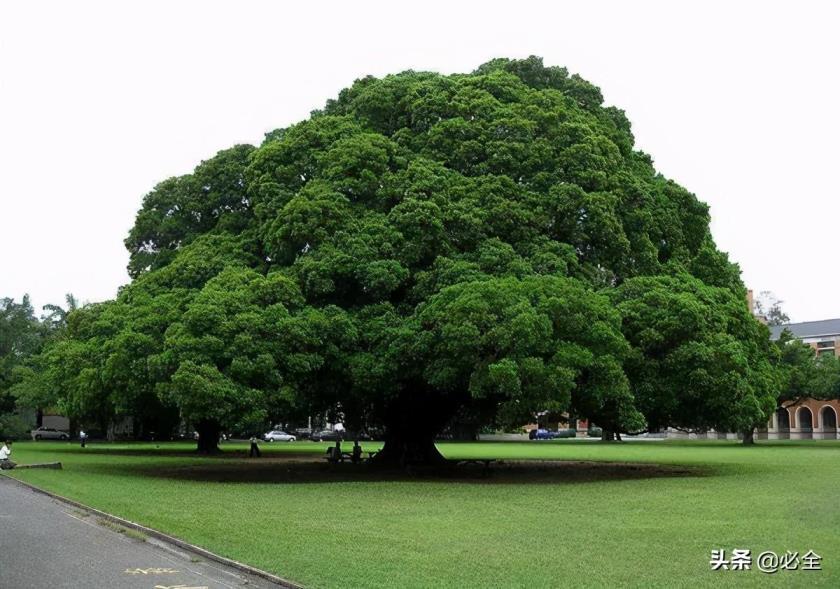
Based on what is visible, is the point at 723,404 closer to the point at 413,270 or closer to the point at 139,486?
the point at 413,270

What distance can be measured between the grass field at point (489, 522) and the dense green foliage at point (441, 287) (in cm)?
219

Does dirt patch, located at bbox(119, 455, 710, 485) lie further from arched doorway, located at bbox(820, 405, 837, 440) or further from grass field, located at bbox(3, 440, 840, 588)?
arched doorway, located at bbox(820, 405, 837, 440)

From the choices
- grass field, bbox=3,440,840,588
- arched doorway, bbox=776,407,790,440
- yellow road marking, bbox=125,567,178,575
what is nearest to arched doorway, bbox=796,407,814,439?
arched doorway, bbox=776,407,790,440

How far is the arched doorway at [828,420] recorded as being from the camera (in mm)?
75312

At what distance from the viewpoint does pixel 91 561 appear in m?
10.4

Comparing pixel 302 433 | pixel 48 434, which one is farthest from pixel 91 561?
pixel 302 433

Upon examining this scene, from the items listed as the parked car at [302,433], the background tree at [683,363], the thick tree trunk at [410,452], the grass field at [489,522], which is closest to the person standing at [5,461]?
the grass field at [489,522]

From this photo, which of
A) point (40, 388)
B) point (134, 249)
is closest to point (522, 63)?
point (134, 249)

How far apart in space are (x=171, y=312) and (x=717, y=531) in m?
15.8

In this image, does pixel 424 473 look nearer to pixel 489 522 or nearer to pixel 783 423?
pixel 489 522

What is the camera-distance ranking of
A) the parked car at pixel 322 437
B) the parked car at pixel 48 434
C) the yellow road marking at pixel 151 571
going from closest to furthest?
1. the yellow road marking at pixel 151 571
2. the parked car at pixel 48 434
3. the parked car at pixel 322 437

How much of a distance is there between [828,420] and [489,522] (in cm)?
7385

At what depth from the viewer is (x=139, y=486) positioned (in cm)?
2067

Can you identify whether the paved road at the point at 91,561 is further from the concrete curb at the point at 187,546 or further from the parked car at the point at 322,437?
the parked car at the point at 322,437
